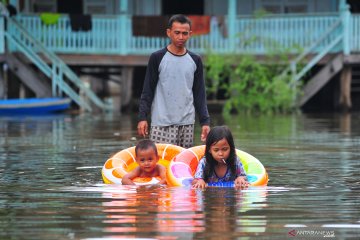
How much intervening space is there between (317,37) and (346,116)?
2978mm

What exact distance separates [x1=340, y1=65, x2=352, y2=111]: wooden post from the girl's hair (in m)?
19.6

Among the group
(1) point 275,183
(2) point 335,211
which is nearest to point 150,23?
(1) point 275,183

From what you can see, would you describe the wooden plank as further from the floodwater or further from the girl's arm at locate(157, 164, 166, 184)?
the girl's arm at locate(157, 164, 166, 184)

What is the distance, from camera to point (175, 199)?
31.3 feet

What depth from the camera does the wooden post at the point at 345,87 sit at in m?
29.7

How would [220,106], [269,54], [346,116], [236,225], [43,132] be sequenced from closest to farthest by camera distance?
1. [236,225]
2. [43,132]
3. [346,116]
4. [269,54]
5. [220,106]

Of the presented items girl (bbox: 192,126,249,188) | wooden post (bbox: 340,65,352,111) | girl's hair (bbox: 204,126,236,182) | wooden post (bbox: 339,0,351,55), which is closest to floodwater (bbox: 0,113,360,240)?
girl (bbox: 192,126,249,188)

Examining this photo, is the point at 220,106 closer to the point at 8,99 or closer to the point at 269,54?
the point at 269,54

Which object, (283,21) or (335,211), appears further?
(283,21)

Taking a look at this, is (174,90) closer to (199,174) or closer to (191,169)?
(191,169)

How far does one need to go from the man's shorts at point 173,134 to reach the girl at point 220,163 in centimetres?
87

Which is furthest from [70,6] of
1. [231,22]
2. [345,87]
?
[345,87]

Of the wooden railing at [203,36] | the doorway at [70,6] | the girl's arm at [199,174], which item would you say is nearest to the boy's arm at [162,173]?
the girl's arm at [199,174]

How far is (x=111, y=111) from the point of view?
3089 centimetres
